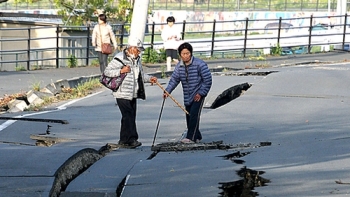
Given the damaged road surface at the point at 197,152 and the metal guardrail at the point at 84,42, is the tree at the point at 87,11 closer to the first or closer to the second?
the metal guardrail at the point at 84,42

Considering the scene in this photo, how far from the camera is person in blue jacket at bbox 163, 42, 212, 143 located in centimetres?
1012

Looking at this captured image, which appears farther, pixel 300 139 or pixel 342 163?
pixel 300 139

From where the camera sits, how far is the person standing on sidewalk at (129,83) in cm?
983

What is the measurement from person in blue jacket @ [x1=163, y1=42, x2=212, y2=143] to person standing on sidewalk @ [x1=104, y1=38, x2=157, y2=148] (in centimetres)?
48

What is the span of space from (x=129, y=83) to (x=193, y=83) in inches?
38.6

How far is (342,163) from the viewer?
26.6 feet

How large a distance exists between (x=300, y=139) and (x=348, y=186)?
3077mm

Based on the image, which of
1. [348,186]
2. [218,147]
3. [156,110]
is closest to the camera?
[348,186]

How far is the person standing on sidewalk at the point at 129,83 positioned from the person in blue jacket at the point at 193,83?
481mm

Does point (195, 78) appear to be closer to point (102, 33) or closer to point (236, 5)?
point (102, 33)

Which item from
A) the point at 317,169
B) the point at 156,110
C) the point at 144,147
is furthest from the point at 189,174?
the point at 156,110

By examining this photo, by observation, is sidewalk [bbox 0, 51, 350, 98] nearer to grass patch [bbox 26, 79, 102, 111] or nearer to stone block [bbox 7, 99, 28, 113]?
grass patch [bbox 26, 79, 102, 111]

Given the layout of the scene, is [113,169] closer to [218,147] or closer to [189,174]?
[189,174]

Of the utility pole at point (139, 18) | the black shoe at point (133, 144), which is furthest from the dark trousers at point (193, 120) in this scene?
the utility pole at point (139, 18)
